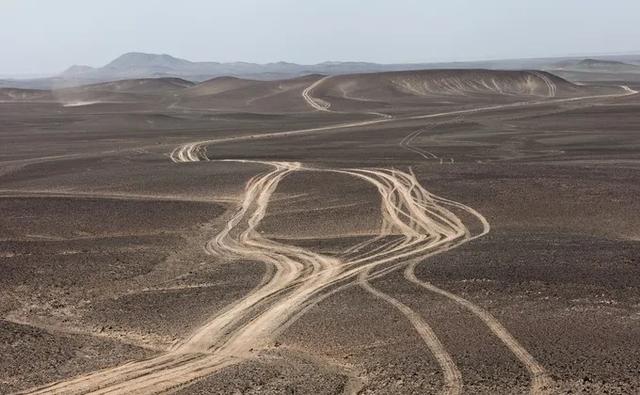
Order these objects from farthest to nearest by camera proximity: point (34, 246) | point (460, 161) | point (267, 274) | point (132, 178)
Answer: point (460, 161) < point (132, 178) < point (34, 246) < point (267, 274)

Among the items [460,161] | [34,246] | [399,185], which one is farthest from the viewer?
[460,161]

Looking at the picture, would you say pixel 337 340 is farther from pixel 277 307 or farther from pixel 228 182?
pixel 228 182

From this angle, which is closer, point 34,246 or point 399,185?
point 34,246

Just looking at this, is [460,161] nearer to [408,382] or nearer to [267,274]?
[267,274]

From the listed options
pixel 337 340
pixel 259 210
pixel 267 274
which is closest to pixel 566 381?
pixel 337 340

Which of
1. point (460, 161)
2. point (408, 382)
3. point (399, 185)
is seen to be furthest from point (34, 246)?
point (460, 161)

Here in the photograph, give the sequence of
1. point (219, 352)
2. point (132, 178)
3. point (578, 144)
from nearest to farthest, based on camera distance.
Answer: point (219, 352) < point (132, 178) < point (578, 144)
